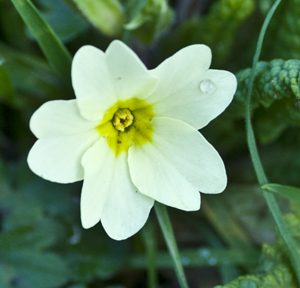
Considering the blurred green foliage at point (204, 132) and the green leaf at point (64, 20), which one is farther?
the green leaf at point (64, 20)

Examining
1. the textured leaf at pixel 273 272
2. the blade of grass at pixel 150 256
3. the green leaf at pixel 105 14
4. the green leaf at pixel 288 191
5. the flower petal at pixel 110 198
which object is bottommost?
the blade of grass at pixel 150 256

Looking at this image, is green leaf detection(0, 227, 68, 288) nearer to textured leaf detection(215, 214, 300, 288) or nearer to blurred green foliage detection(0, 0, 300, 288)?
blurred green foliage detection(0, 0, 300, 288)

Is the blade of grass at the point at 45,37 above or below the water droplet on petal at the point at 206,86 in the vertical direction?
above

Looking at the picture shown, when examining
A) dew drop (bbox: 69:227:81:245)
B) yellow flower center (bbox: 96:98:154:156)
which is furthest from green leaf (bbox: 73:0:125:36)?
dew drop (bbox: 69:227:81:245)

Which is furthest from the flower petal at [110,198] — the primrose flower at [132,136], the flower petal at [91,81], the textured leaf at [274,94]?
the textured leaf at [274,94]

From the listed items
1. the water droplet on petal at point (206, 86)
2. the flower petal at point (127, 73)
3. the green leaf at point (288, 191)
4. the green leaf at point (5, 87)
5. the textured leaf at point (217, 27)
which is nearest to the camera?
the flower petal at point (127, 73)

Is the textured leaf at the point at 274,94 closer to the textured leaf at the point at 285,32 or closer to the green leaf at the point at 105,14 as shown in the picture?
the textured leaf at the point at 285,32
